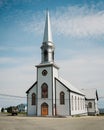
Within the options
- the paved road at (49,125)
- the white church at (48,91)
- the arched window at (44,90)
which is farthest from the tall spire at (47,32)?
the paved road at (49,125)

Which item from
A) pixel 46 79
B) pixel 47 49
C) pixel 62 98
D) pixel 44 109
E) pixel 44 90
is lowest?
pixel 44 109

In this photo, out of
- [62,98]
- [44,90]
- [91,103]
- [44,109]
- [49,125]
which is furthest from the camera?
[91,103]

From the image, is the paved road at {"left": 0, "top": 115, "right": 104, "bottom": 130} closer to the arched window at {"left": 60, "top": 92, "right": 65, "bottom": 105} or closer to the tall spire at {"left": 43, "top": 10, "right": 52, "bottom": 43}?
the arched window at {"left": 60, "top": 92, "right": 65, "bottom": 105}

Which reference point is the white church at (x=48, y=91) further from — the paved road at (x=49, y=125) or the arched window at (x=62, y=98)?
the paved road at (x=49, y=125)

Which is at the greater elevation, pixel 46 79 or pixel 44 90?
pixel 46 79

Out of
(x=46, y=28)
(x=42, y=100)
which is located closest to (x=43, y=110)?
(x=42, y=100)

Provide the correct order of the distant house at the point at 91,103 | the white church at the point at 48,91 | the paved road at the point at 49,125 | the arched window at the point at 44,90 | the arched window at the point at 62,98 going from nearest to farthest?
the paved road at the point at 49,125, the white church at the point at 48,91, the arched window at the point at 62,98, the arched window at the point at 44,90, the distant house at the point at 91,103

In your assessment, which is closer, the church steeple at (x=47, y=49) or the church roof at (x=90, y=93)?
the church steeple at (x=47, y=49)

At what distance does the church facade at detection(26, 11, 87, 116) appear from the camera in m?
43.2

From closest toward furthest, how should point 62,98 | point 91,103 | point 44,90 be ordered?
point 62,98 < point 44,90 < point 91,103

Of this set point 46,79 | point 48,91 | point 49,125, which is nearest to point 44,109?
point 48,91

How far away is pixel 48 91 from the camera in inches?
1721

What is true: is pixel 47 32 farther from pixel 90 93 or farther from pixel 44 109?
pixel 90 93

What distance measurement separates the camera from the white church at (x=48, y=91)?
43.2 meters
